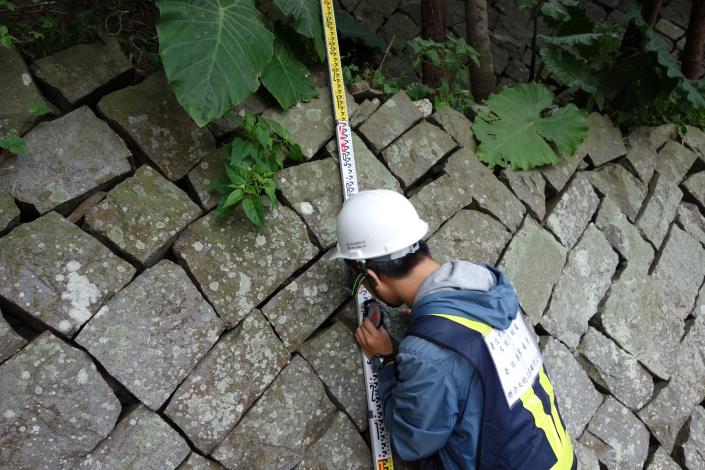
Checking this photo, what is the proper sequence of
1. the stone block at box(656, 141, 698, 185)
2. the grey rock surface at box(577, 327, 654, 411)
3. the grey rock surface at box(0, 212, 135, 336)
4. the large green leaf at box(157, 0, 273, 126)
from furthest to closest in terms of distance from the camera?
the stone block at box(656, 141, 698, 185) → the grey rock surface at box(577, 327, 654, 411) → the large green leaf at box(157, 0, 273, 126) → the grey rock surface at box(0, 212, 135, 336)

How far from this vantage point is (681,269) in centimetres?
326

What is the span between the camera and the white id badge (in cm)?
167

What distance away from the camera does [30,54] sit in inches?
81.1

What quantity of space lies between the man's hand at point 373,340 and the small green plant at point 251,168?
55 centimetres

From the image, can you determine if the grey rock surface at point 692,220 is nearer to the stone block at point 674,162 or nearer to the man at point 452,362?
the stone block at point 674,162

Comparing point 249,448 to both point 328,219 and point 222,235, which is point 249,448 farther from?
point 328,219

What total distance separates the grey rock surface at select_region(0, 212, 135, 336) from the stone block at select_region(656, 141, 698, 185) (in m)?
3.23

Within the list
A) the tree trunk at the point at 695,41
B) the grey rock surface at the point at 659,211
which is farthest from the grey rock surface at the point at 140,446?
the tree trunk at the point at 695,41

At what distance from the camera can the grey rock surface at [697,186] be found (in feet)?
11.5

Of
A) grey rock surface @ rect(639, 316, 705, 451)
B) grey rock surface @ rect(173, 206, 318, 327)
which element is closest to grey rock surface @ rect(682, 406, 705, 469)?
grey rock surface @ rect(639, 316, 705, 451)

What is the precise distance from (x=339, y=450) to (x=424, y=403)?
24.3 inches

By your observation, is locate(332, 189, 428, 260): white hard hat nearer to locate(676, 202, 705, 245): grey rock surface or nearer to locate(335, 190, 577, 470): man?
locate(335, 190, 577, 470): man

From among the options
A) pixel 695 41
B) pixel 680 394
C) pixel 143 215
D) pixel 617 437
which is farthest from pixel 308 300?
pixel 695 41

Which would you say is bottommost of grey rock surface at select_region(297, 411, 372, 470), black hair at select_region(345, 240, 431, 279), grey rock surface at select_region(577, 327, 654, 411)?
grey rock surface at select_region(577, 327, 654, 411)
